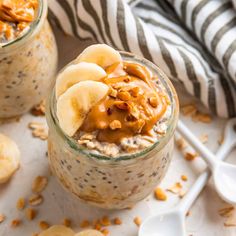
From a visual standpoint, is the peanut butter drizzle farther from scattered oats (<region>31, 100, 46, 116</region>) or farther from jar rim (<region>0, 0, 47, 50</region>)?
scattered oats (<region>31, 100, 46, 116</region>)

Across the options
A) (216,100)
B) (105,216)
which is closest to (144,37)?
(216,100)

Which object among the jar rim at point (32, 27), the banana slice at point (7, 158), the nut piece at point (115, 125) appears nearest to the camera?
the nut piece at point (115, 125)

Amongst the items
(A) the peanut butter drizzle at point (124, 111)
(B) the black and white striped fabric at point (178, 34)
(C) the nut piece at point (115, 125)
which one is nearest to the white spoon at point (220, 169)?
(B) the black and white striped fabric at point (178, 34)

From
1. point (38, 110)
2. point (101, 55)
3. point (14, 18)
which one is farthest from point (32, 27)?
point (38, 110)

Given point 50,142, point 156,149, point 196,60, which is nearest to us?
point 156,149

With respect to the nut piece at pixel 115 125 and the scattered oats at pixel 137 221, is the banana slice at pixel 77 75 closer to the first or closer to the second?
the nut piece at pixel 115 125

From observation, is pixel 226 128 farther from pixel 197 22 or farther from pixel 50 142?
pixel 50 142

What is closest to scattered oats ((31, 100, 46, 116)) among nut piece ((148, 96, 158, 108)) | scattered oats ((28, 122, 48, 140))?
scattered oats ((28, 122, 48, 140))
